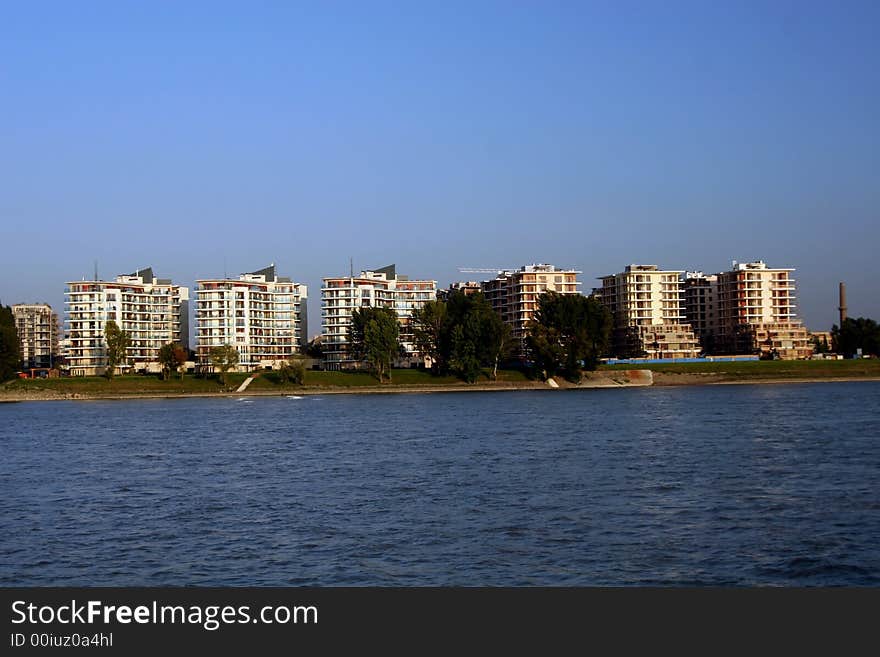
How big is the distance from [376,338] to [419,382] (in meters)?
9.63

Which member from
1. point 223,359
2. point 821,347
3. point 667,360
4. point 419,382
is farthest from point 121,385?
point 821,347

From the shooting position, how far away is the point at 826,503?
29.2 metres

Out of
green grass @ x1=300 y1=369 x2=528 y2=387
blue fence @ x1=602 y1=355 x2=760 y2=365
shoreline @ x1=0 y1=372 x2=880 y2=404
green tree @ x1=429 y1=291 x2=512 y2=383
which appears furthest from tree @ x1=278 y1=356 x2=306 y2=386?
blue fence @ x1=602 y1=355 x2=760 y2=365

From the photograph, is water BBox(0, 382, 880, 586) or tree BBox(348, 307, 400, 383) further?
tree BBox(348, 307, 400, 383)

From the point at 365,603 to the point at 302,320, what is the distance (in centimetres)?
17971

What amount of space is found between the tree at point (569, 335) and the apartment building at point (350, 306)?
92.4ft

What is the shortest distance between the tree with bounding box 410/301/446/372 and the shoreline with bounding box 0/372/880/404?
732 cm

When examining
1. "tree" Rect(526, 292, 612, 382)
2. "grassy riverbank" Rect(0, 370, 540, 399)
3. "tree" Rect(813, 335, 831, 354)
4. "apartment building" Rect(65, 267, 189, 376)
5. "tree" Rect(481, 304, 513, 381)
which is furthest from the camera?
"tree" Rect(813, 335, 831, 354)

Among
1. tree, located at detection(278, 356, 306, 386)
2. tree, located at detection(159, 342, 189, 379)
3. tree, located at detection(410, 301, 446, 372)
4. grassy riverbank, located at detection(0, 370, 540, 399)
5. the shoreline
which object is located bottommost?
the shoreline

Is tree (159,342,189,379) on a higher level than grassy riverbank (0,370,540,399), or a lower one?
higher

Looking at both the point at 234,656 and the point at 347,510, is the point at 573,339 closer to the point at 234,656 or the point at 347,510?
the point at 347,510

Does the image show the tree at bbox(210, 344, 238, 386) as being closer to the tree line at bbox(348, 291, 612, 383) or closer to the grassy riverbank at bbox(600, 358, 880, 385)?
the tree line at bbox(348, 291, 612, 383)

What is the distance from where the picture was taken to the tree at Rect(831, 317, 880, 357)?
543ft

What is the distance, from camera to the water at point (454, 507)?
2139 centimetres
